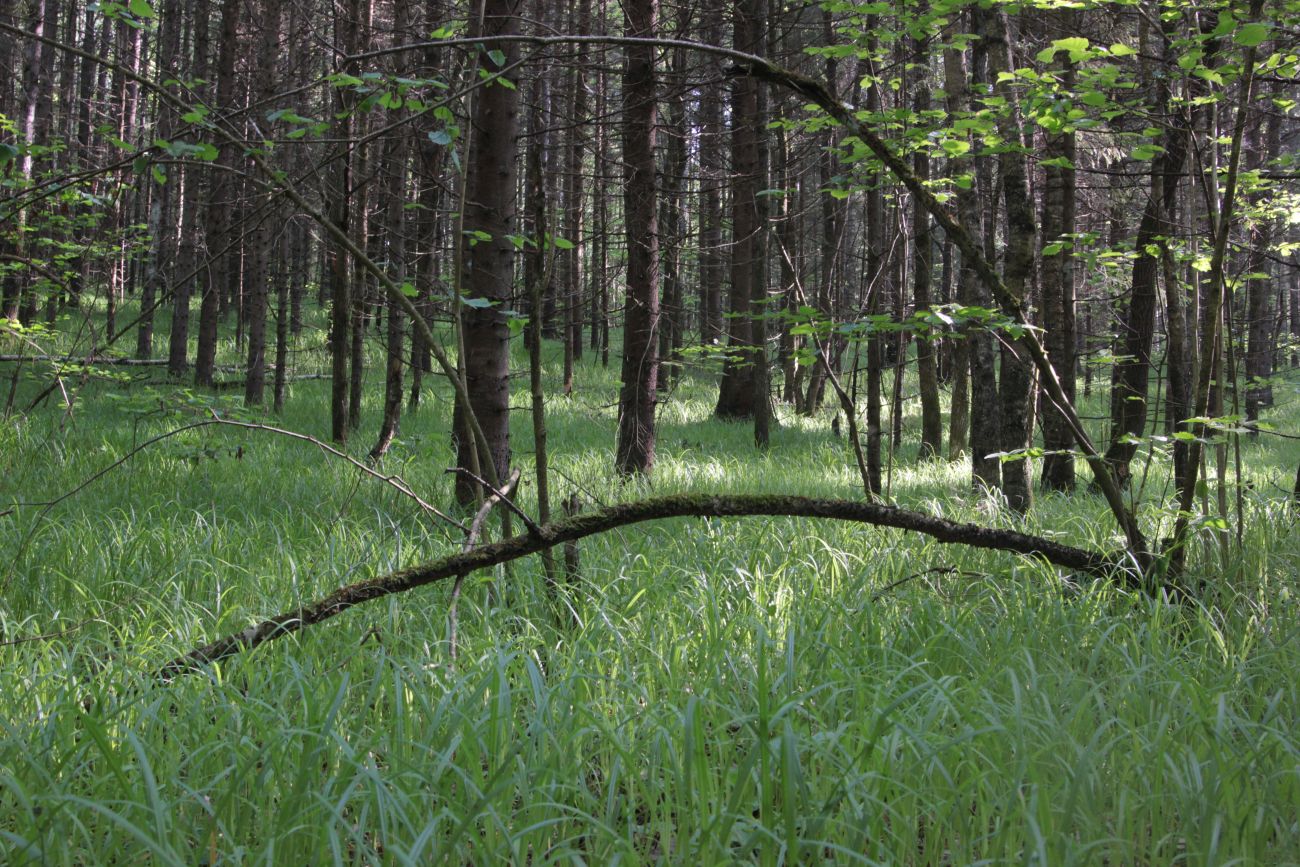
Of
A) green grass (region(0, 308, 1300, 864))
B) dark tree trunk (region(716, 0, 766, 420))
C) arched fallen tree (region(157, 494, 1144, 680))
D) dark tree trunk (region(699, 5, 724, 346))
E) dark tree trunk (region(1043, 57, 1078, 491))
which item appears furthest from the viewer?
dark tree trunk (region(699, 5, 724, 346))

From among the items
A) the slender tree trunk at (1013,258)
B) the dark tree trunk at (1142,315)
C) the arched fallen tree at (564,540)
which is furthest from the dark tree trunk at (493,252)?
the dark tree trunk at (1142,315)

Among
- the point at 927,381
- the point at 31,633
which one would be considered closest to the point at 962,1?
the point at 31,633

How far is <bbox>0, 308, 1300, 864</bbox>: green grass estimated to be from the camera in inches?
78.2

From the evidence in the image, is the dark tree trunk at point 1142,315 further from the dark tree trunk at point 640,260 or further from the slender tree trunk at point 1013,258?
the dark tree trunk at point 640,260

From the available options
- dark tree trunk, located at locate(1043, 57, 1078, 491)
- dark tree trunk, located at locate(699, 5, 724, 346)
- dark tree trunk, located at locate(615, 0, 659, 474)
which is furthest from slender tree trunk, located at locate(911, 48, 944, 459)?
dark tree trunk, located at locate(615, 0, 659, 474)

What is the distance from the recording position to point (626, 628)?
3.44 meters

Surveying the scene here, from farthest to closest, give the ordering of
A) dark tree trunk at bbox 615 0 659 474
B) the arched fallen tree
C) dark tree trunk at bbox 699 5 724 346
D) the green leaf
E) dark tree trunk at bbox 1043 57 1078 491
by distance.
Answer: dark tree trunk at bbox 699 5 724 346 < dark tree trunk at bbox 615 0 659 474 < dark tree trunk at bbox 1043 57 1078 491 < the green leaf < the arched fallen tree

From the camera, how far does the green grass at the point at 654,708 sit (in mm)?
1986

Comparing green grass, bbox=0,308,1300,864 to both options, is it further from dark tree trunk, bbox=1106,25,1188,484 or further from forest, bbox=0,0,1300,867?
dark tree trunk, bbox=1106,25,1188,484

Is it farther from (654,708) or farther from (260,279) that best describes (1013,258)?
(260,279)

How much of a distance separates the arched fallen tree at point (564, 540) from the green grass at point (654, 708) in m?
0.12

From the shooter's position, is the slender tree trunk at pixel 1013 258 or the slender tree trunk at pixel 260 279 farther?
the slender tree trunk at pixel 260 279

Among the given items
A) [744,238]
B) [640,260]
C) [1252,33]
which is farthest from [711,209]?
[1252,33]

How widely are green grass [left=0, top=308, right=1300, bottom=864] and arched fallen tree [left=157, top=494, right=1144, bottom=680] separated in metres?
0.12
